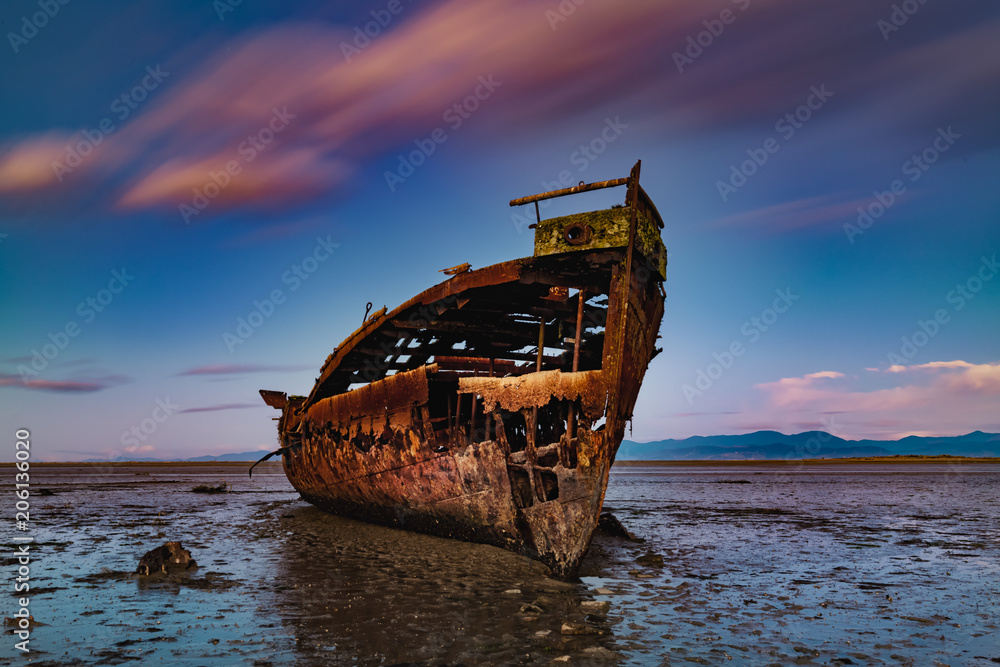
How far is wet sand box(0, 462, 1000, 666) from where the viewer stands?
504cm

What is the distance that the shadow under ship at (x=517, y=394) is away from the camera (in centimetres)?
781

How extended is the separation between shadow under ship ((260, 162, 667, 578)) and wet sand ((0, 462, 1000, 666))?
0.75 meters

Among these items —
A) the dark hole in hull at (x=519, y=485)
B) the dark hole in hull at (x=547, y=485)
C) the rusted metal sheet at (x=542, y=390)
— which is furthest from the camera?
the dark hole in hull at (x=519, y=485)

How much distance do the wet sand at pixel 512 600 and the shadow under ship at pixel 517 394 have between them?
2.45ft

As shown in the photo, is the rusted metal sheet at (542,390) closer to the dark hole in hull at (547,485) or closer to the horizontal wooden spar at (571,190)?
the dark hole in hull at (547,485)

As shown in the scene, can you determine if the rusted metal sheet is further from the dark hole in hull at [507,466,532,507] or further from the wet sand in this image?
the wet sand

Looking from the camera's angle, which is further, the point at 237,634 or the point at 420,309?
the point at 420,309

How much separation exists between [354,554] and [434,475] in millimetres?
1827

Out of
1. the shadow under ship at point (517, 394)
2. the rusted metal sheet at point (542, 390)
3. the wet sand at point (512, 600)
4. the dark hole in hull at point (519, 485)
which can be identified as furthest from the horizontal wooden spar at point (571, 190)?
the wet sand at point (512, 600)

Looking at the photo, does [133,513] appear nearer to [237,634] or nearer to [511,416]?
[511,416]

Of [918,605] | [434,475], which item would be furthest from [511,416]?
[918,605]

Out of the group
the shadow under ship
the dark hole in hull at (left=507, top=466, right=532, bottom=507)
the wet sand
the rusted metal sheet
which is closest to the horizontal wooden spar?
the shadow under ship

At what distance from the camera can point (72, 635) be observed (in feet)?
17.9

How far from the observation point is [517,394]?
8.38 meters
